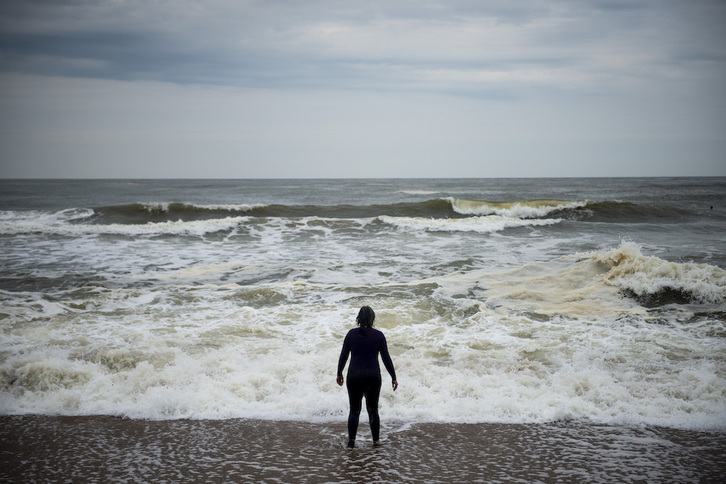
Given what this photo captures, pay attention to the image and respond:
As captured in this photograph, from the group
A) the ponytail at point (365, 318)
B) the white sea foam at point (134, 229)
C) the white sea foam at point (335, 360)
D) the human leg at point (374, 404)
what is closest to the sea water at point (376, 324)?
the white sea foam at point (335, 360)

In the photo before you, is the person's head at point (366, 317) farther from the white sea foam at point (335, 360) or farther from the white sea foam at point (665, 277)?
the white sea foam at point (665, 277)

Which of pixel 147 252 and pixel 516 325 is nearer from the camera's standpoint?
pixel 516 325

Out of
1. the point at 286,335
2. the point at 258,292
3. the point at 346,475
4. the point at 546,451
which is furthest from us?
the point at 258,292

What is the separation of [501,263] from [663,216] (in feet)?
67.2

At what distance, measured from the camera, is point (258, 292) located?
38.9 ft

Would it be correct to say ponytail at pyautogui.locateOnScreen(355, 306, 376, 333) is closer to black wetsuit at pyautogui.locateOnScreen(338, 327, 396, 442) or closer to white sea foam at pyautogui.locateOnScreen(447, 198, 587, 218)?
black wetsuit at pyautogui.locateOnScreen(338, 327, 396, 442)

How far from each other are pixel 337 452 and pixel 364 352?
99 centimetres

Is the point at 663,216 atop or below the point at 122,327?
atop

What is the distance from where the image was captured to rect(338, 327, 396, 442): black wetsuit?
16.0 feet

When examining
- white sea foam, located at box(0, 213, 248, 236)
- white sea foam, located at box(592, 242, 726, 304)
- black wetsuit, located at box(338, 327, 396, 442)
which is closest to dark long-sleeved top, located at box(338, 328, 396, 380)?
black wetsuit, located at box(338, 327, 396, 442)

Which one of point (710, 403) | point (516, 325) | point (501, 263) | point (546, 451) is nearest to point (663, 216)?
point (501, 263)

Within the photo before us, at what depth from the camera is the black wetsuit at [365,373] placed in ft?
16.0

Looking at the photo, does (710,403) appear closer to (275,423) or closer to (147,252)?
(275,423)

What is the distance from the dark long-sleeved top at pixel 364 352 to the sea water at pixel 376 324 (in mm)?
1197
